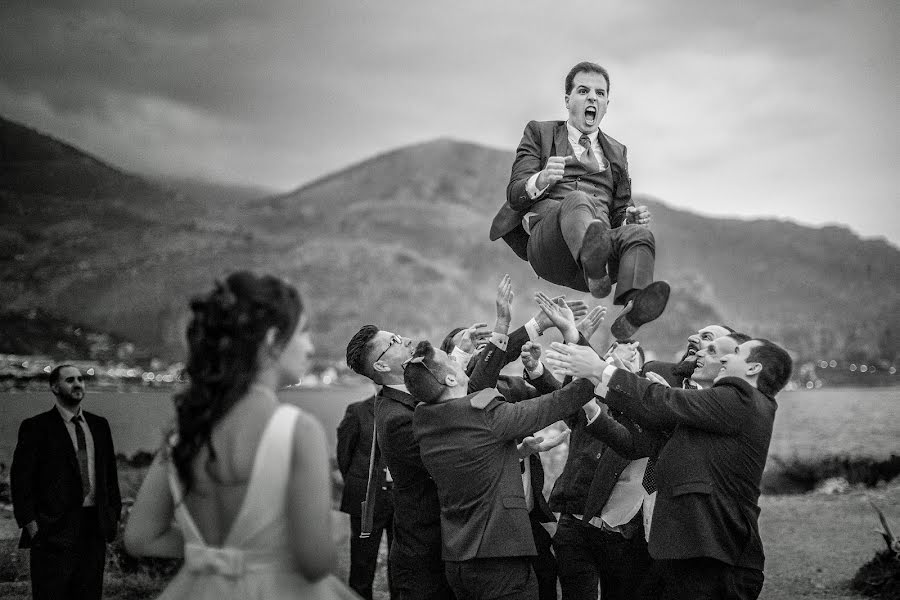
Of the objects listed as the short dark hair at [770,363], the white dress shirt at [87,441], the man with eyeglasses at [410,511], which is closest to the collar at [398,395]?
the man with eyeglasses at [410,511]

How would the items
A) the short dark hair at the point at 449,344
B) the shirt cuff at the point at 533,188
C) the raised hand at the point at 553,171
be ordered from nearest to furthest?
1. the raised hand at the point at 553,171
2. the shirt cuff at the point at 533,188
3. the short dark hair at the point at 449,344

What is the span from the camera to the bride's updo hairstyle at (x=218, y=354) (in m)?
2.75

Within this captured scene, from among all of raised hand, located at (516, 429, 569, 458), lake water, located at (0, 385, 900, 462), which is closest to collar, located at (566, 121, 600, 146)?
raised hand, located at (516, 429, 569, 458)

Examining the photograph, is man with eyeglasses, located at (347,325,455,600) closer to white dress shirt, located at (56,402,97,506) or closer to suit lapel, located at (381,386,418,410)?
suit lapel, located at (381,386,418,410)

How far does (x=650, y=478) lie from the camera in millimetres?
5641

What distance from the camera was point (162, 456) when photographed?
9.66 feet

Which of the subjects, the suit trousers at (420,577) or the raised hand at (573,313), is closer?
the suit trousers at (420,577)

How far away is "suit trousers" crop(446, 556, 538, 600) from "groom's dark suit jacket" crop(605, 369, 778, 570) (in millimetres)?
773

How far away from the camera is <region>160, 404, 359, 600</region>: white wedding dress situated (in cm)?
267

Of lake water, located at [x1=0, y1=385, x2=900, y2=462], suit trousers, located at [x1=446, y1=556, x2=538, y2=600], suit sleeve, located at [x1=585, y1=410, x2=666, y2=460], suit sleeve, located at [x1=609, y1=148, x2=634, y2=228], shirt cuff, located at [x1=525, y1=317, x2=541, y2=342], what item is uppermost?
suit sleeve, located at [x1=609, y1=148, x2=634, y2=228]

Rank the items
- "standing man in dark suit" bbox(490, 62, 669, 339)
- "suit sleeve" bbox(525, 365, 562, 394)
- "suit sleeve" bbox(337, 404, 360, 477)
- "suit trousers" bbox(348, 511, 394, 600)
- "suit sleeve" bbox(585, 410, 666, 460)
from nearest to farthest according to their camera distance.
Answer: "standing man in dark suit" bbox(490, 62, 669, 339)
"suit sleeve" bbox(585, 410, 666, 460)
"suit sleeve" bbox(525, 365, 562, 394)
"suit trousers" bbox(348, 511, 394, 600)
"suit sleeve" bbox(337, 404, 360, 477)

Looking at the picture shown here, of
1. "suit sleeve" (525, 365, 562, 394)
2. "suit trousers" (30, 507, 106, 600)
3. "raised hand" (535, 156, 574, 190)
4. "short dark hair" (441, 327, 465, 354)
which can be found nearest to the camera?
"raised hand" (535, 156, 574, 190)

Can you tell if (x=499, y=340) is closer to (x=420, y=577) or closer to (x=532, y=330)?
(x=532, y=330)

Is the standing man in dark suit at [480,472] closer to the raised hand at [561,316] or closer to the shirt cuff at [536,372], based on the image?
the raised hand at [561,316]
